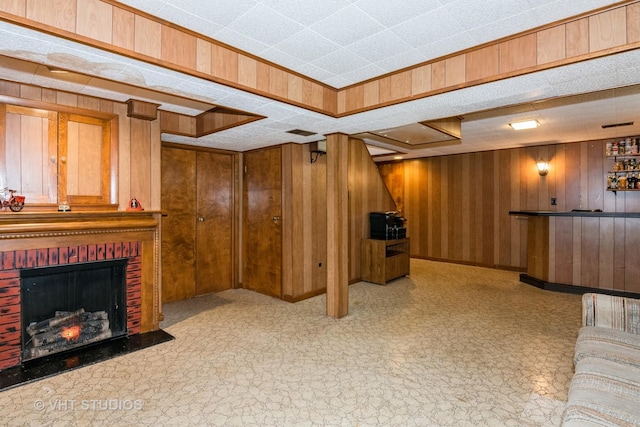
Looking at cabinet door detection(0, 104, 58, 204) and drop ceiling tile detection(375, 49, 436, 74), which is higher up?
drop ceiling tile detection(375, 49, 436, 74)

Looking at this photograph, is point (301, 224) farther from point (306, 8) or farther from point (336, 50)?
point (306, 8)

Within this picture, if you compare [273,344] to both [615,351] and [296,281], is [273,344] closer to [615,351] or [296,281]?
[296,281]

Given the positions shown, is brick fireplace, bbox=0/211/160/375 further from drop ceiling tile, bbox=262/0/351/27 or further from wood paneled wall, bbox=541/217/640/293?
wood paneled wall, bbox=541/217/640/293

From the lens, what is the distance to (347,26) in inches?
82.1

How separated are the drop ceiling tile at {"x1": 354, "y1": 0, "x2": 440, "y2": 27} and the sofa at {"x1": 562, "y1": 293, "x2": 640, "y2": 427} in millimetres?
2161

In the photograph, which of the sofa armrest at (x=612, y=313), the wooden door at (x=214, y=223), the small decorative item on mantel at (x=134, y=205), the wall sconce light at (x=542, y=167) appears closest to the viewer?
the sofa armrest at (x=612, y=313)

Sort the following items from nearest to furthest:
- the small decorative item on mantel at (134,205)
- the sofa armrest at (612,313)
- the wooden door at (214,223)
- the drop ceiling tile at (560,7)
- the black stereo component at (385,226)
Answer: the drop ceiling tile at (560,7) < the sofa armrest at (612,313) < the small decorative item on mantel at (134,205) < the wooden door at (214,223) < the black stereo component at (385,226)

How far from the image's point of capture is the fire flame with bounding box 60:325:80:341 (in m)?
3.06

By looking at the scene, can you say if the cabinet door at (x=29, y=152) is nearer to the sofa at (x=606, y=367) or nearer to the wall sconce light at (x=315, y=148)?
the wall sconce light at (x=315, y=148)

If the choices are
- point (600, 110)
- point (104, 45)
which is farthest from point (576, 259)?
point (104, 45)

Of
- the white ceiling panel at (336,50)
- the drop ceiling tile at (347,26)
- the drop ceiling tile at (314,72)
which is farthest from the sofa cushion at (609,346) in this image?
the drop ceiling tile at (314,72)

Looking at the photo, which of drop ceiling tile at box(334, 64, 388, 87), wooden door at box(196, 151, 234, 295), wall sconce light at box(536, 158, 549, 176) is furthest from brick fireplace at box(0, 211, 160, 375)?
wall sconce light at box(536, 158, 549, 176)

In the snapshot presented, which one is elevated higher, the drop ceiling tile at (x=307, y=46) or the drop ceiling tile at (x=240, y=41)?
the drop ceiling tile at (x=240, y=41)

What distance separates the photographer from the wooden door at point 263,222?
16.2 feet
